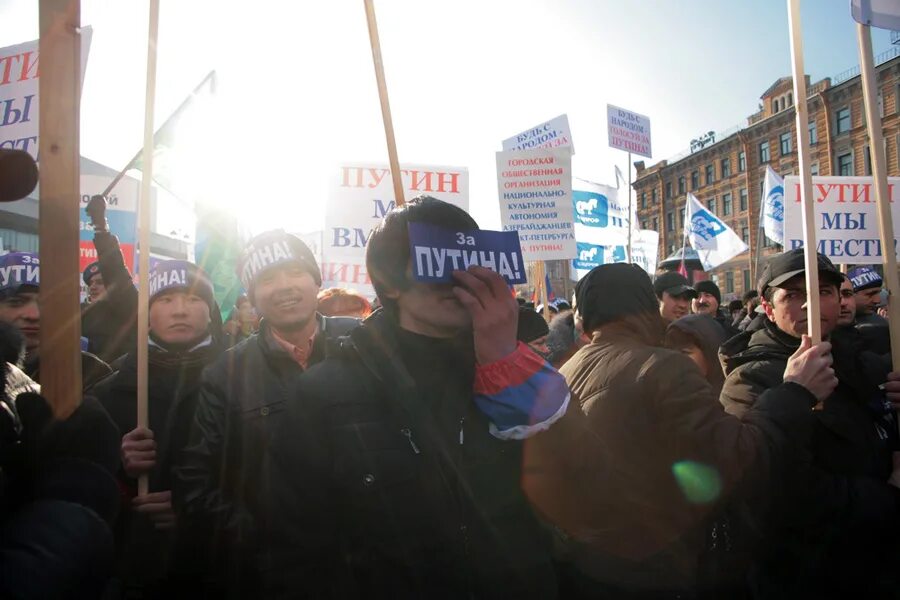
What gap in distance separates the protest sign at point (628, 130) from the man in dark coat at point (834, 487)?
740cm

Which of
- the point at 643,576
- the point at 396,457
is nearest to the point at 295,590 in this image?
the point at 396,457

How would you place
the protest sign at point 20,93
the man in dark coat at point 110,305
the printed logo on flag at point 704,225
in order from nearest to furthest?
the man in dark coat at point 110,305 → the protest sign at point 20,93 → the printed logo on flag at point 704,225

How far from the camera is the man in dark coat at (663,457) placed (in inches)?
72.4

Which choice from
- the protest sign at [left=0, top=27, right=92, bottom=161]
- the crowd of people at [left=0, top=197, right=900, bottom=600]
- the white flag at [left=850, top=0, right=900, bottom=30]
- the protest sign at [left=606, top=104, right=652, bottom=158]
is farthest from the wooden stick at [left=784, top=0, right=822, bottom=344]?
the protest sign at [left=606, top=104, right=652, bottom=158]

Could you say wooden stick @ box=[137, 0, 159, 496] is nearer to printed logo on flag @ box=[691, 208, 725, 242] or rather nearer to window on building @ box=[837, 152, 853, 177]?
printed logo on flag @ box=[691, 208, 725, 242]

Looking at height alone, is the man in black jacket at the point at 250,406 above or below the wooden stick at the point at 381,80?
below

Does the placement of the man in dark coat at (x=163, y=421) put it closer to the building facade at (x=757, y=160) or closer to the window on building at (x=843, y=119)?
the building facade at (x=757, y=160)

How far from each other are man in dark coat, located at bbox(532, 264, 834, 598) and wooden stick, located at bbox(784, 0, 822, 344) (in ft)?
0.45

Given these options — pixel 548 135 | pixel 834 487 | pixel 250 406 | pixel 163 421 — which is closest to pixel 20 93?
pixel 163 421

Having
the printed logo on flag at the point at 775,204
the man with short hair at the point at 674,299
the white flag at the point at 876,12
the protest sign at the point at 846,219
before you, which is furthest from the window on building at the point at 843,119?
the white flag at the point at 876,12

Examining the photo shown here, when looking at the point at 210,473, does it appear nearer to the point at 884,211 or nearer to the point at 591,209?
the point at 884,211

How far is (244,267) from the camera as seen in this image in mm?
2846

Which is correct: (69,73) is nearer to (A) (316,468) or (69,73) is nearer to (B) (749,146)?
(A) (316,468)

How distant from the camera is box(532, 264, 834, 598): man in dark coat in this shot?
1839 millimetres
